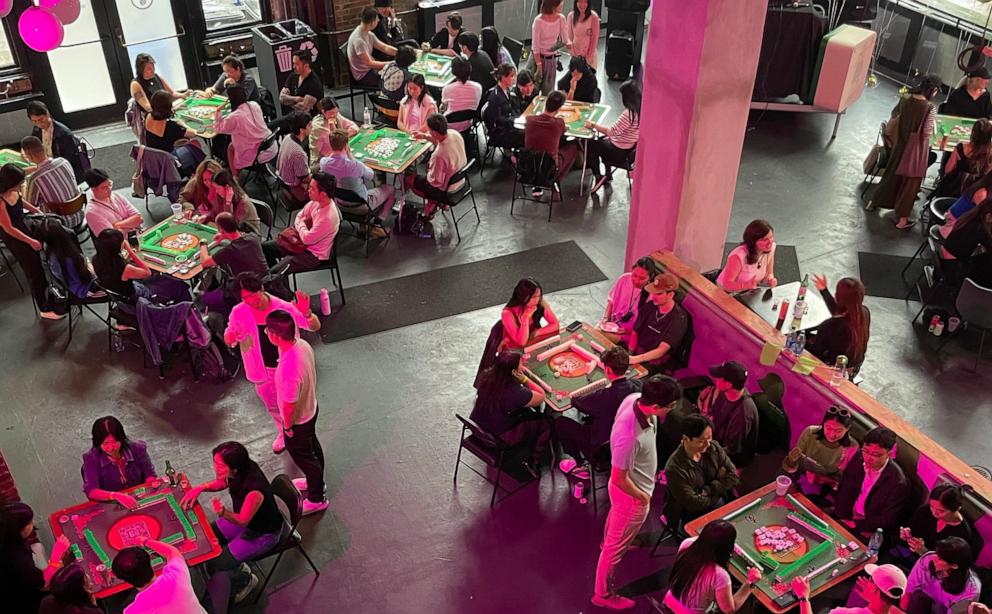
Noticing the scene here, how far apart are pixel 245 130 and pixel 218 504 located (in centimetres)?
522

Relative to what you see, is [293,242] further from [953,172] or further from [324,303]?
[953,172]

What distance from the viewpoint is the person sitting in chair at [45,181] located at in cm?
824

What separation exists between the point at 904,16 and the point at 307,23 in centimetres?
806

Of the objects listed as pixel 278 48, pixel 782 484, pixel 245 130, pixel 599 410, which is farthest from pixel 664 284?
pixel 278 48

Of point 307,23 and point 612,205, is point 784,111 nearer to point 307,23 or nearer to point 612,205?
point 612,205

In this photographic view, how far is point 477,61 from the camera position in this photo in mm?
10836

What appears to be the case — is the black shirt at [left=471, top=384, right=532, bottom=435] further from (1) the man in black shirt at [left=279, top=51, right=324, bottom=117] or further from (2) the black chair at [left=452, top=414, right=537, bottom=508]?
(1) the man in black shirt at [left=279, top=51, right=324, bottom=117]

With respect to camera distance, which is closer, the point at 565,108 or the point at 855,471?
the point at 855,471

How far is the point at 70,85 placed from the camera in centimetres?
1119

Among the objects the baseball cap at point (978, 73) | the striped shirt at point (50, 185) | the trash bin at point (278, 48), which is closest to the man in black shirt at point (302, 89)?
the trash bin at point (278, 48)

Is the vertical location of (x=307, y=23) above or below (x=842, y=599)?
above

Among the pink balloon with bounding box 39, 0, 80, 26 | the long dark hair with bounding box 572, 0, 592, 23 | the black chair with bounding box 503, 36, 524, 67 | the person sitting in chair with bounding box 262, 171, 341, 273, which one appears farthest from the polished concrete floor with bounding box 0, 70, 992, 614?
the black chair with bounding box 503, 36, 524, 67

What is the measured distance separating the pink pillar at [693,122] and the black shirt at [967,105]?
13.2ft

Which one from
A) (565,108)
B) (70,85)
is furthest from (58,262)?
(565,108)
